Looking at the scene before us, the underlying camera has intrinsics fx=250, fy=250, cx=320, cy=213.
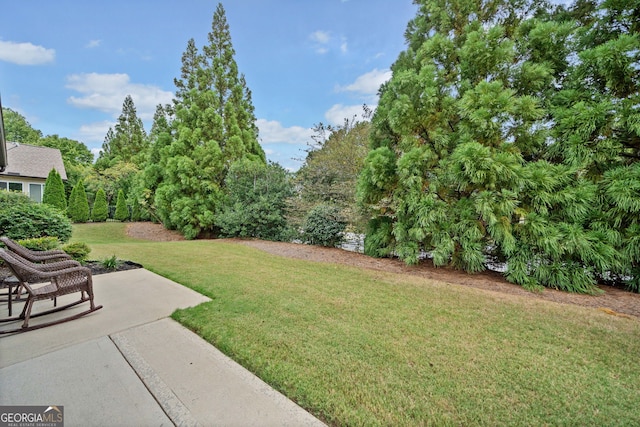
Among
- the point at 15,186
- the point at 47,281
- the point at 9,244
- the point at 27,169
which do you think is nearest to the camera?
the point at 47,281

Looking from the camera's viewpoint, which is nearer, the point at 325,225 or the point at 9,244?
the point at 9,244

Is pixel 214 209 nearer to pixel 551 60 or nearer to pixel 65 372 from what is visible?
pixel 65 372

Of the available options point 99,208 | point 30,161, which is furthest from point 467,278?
point 30,161

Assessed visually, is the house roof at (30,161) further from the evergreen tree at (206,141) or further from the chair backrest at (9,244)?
the chair backrest at (9,244)

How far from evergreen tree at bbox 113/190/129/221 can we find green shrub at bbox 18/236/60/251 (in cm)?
1510

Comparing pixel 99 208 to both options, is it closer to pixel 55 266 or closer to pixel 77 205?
pixel 77 205

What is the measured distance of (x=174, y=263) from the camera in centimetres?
572

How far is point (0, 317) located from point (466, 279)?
7.11 meters

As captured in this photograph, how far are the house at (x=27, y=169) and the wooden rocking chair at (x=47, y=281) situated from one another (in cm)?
1719

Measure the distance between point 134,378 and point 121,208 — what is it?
20399mm

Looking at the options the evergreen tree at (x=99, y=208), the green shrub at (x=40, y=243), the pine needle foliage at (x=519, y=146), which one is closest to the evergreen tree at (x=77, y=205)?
the evergreen tree at (x=99, y=208)

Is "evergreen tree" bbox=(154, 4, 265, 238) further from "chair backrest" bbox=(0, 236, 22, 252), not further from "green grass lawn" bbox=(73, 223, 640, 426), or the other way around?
"green grass lawn" bbox=(73, 223, 640, 426)

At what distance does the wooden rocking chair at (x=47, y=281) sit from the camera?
2650 mm

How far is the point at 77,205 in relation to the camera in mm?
15594
